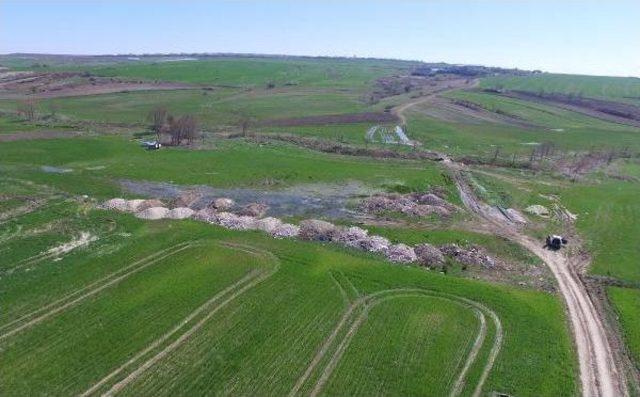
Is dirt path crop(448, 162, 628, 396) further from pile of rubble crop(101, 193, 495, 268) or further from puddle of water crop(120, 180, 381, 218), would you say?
puddle of water crop(120, 180, 381, 218)

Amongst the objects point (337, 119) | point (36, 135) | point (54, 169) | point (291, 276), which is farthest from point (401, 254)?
point (337, 119)

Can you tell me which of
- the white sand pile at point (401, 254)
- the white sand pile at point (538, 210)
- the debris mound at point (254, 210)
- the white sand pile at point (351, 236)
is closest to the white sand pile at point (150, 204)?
the debris mound at point (254, 210)

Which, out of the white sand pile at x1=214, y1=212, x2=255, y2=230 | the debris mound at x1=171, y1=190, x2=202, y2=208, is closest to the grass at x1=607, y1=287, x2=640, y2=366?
the white sand pile at x1=214, y1=212, x2=255, y2=230

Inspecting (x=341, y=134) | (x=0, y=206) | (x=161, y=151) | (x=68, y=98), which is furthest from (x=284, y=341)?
(x=68, y=98)

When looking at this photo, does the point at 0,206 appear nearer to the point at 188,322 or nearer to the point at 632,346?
the point at 188,322

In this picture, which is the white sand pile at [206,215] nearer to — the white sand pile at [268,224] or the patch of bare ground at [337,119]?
the white sand pile at [268,224]
